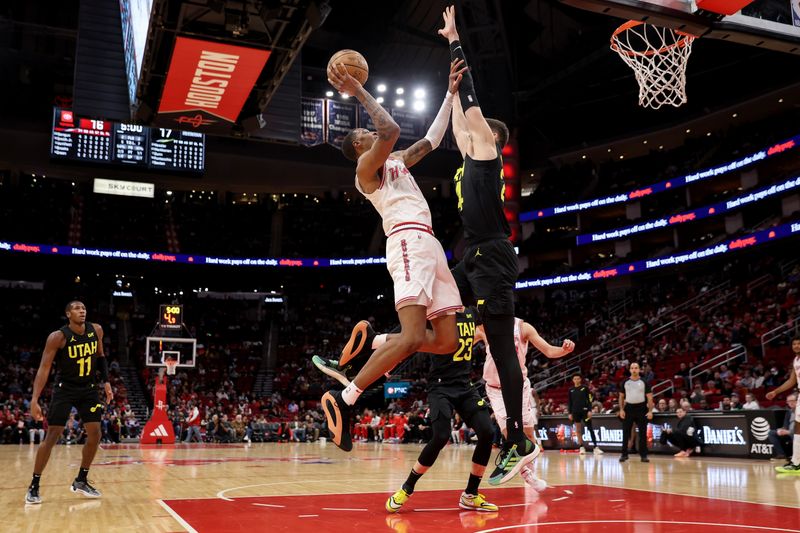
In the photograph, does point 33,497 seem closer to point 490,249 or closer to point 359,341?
point 359,341

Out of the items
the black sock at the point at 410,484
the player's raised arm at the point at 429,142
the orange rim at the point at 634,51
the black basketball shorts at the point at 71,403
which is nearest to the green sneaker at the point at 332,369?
the black sock at the point at 410,484

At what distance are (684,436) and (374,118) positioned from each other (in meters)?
12.2

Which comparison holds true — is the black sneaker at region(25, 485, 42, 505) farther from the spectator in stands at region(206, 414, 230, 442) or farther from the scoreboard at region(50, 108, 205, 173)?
the scoreboard at region(50, 108, 205, 173)

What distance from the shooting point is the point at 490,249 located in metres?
4.75

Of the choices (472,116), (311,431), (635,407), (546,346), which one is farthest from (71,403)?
(311,431)

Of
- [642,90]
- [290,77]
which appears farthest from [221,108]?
[642,90]

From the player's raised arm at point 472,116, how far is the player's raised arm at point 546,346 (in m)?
2.27

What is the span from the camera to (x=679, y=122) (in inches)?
1281

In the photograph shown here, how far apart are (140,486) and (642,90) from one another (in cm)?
831

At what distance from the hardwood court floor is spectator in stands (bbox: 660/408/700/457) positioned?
4.41 m

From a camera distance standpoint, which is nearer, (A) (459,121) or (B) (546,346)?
(A) (459,121)

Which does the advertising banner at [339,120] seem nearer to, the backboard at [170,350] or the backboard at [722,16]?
the backboard at [170,350]

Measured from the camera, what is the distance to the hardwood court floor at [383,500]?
4.46 metres

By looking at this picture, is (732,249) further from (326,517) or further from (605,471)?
(326,517)
